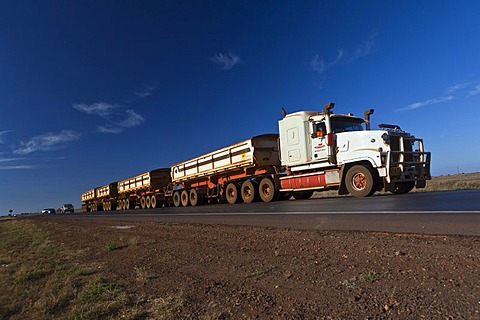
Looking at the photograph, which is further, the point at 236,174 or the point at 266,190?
the point at 236,174

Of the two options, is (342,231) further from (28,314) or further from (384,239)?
(28,314)

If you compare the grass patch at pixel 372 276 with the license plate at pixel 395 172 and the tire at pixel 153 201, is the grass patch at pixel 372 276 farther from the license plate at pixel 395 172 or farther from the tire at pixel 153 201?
the tire at pixel 153 201

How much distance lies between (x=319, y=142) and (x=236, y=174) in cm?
602

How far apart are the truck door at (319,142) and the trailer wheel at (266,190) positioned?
2830 millimetres

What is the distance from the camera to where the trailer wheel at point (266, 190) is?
16270mm

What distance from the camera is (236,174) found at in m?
18.7

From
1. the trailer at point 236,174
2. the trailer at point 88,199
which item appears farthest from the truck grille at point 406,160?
the trailer at point 88,199

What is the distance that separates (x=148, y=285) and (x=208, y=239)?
2.93m

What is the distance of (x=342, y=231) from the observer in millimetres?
6117

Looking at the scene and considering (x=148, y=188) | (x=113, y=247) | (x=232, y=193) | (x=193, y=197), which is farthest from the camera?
(x=148, y=188)

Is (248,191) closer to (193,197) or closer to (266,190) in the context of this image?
(266,190)

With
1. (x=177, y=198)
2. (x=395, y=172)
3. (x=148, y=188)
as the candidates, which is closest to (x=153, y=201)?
(x=148, y=188)

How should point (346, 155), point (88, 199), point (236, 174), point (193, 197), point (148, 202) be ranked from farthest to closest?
1. point (88, 199)
2. point (148, 202)
3. point (193, 197)
4. point (236, 174)
5. point (346, 155)

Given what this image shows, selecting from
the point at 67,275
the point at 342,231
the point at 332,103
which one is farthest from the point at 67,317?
the point at 332,103
